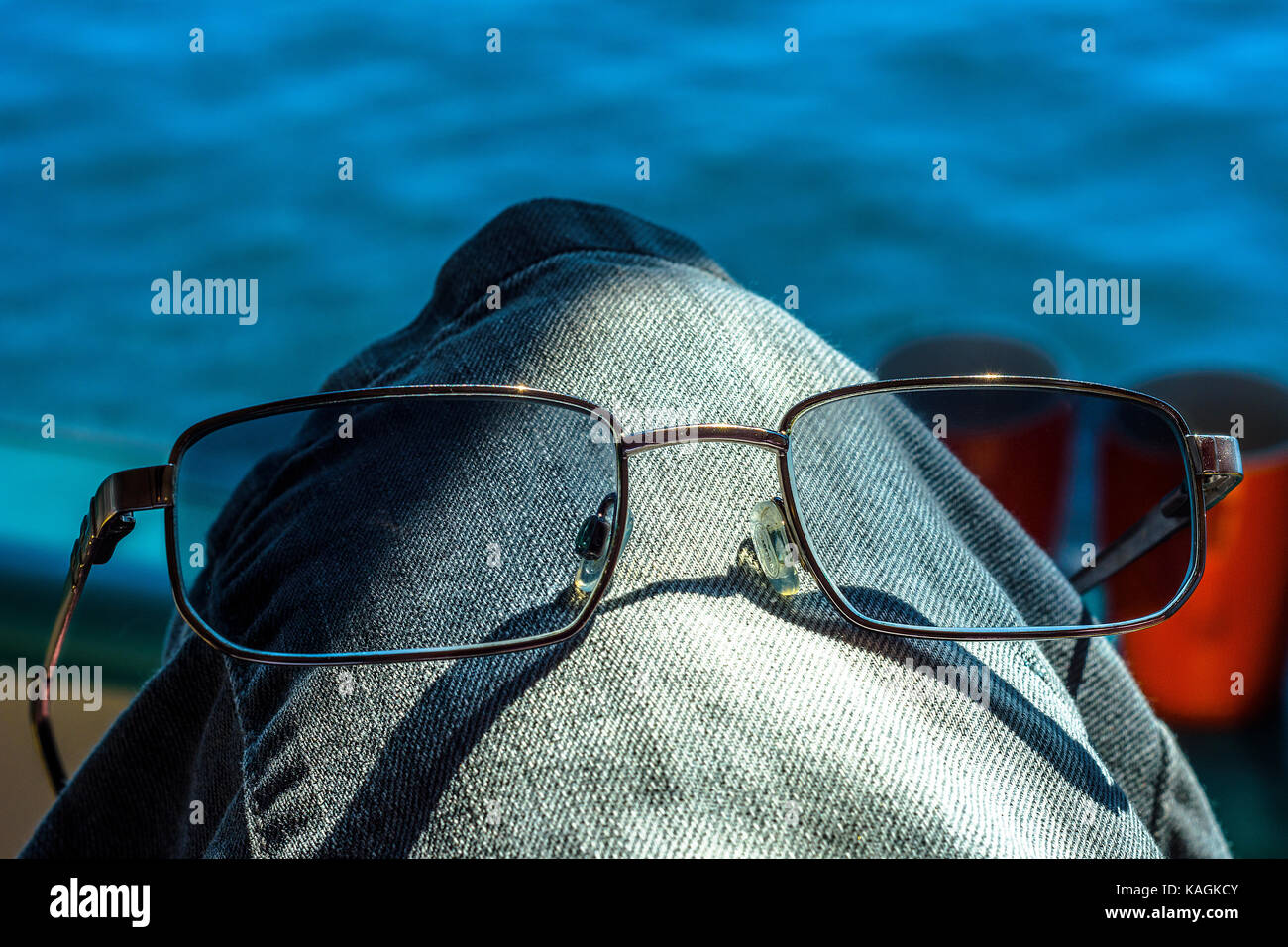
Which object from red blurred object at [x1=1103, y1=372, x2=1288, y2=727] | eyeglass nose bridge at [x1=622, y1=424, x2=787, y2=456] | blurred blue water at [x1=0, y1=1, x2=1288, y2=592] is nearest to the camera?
eyeglass nose bridge at [x1=622, y1=424, x2=787, y2=456]

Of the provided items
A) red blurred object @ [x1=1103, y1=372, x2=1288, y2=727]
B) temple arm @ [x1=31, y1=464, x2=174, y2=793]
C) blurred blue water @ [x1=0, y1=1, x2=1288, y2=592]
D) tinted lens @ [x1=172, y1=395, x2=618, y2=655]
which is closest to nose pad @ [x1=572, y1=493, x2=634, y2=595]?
tinted lens @ [x1=172, y1=395, x2=618, y2=655]

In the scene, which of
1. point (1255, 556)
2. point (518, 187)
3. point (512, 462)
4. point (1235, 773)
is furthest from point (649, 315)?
Answer: point (518, 187)

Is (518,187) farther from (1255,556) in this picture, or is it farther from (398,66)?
(1255,556)

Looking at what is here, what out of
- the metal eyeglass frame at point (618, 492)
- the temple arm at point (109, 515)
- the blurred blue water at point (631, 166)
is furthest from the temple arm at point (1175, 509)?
the blurred blue water at point (631, 166)

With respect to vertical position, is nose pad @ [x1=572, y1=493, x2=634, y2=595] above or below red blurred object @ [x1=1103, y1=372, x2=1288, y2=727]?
above

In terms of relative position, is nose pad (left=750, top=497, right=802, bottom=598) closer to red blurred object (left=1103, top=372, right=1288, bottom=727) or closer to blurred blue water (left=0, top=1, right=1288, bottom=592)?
red blurred object (left=1103, top=372, right=1288, bottom=727)

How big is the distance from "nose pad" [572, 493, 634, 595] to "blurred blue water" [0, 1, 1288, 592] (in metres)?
1.71

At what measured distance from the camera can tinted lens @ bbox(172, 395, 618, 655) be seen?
462 mm

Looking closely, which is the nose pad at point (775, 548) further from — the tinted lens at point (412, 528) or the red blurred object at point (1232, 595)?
the red blurred object at point (1232, 595)

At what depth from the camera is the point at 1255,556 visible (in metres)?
1.12

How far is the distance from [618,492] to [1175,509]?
337 mm

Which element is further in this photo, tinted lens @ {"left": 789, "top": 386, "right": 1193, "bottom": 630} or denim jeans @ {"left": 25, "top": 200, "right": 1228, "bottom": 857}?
tinted lens @ {"left": 789, "top": 386, "right": 1193, "bottom": 630}

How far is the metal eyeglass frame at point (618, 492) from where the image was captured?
17.7 inches
